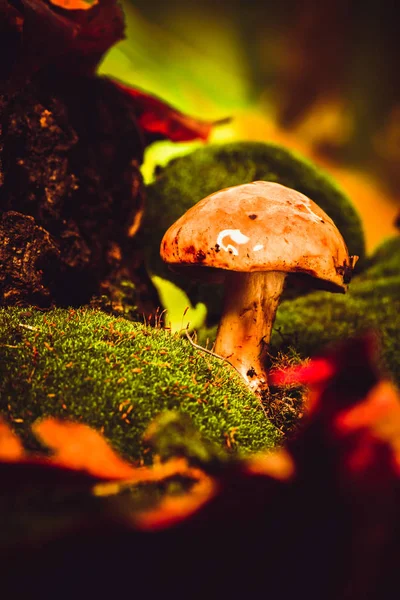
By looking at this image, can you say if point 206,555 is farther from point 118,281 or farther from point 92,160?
point 92,160

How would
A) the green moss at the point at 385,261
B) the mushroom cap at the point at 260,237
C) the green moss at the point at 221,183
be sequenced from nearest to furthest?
the mushroom cap at the point at 260,237, the green moss at the point at 221,183, the green moss at the point at 385,261

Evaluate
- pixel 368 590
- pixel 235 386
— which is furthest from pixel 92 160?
pixel 368 590

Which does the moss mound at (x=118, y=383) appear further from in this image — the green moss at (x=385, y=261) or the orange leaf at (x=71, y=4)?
the green moss at (x=385, y=261)

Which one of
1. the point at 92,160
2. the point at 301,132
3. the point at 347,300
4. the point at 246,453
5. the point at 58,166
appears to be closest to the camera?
the point at 246,453

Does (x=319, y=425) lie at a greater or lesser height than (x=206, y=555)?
greater

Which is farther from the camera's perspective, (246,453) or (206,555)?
(246,453)

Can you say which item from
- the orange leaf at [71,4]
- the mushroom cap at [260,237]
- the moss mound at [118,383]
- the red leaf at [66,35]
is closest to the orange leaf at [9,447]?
the moss mound at [118,383]

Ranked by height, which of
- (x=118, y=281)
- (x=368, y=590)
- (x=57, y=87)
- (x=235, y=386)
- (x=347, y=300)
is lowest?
(x=118, y=281)
